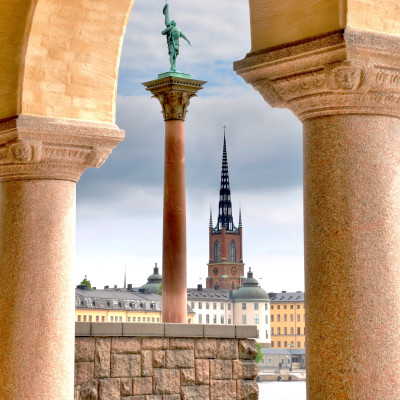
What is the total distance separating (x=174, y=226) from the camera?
75.4 feet

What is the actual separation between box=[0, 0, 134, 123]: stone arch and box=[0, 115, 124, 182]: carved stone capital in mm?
311

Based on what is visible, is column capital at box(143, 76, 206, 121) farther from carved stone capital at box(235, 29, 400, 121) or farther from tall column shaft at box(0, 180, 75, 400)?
carved stone capital at box(235, 29, 400, 121)

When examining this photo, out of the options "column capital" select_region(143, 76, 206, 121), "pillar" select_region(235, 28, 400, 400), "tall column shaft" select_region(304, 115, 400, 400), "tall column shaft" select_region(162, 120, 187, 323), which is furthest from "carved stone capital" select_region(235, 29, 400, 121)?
"column capital" select_region(143, 76, 206, 121)

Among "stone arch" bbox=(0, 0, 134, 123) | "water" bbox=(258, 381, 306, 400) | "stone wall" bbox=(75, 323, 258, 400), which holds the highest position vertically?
"stone arch" bbox=(0, 0, 134, 123)

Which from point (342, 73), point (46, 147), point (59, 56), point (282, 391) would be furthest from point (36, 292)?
point (282, 391)

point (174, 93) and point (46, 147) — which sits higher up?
point (174, 93)

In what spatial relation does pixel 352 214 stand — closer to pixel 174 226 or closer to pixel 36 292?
pixel 36 292

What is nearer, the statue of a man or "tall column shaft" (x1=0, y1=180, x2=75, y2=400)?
"tall column shaft" (x1=0, y1=180, x2=75, y2=400)

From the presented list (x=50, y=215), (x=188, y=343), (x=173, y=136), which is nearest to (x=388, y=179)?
(x=50, y=215)

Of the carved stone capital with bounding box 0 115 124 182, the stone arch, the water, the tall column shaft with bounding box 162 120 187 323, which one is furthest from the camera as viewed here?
the water

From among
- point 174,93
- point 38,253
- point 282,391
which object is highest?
point 174,93

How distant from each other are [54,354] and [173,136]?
12.6m

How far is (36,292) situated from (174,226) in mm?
11889

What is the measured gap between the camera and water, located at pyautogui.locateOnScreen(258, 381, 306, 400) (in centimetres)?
14112
